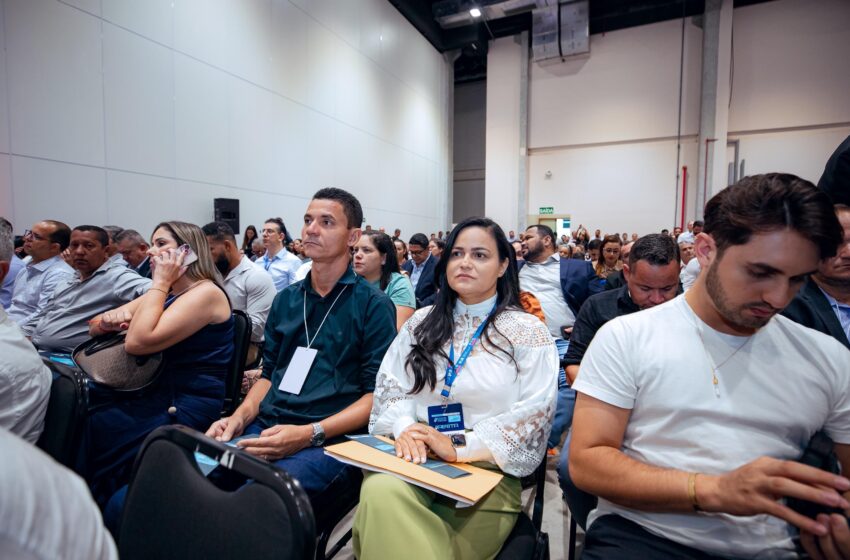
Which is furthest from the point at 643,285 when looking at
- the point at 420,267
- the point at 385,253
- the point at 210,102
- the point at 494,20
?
the point at 494,20

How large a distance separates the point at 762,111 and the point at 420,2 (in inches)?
356

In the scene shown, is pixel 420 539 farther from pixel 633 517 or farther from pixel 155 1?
pixel 155 1

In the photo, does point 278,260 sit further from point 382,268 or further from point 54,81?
point 54,81

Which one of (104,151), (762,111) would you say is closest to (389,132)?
(104,151)

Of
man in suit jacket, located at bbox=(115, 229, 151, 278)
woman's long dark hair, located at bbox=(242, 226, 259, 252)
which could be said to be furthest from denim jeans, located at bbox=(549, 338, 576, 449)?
woman's long dark hair, located at bbox=(242, 226, 259, 252)

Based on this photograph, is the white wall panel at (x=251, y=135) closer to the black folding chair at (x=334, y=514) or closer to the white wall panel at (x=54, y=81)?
the white wall panel at (x=54, y=81)

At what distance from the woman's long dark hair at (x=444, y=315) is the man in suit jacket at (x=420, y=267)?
96.6 inches

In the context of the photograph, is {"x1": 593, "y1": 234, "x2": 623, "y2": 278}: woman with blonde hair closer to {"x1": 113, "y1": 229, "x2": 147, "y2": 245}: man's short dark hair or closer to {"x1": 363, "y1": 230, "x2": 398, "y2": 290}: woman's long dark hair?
{"x1": 363, "y1": 230, "x2": 398, "y2": 290}: woman's long dark hair

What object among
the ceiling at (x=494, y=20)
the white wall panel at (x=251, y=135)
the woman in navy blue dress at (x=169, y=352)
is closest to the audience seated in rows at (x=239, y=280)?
the woman in navy blue dress at (x=169, y=352)

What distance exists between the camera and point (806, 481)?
0.84m

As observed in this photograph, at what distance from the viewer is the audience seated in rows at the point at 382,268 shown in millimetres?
3250

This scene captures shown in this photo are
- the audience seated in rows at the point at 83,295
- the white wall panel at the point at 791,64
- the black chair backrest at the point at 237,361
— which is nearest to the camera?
the black chair backrest at the point at 237,361

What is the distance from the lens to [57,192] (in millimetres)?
4719

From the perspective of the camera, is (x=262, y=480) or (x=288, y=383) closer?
(x=262, y=480)
